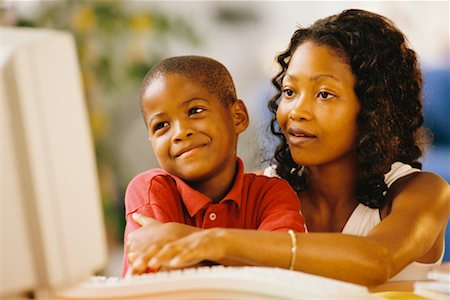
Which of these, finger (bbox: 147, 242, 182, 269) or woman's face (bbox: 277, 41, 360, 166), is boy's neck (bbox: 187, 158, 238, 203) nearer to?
woman's face (bbox: 277, 41, 360, 166)

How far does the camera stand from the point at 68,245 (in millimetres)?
755

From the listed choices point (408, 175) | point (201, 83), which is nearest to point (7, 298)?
point (201, 83)

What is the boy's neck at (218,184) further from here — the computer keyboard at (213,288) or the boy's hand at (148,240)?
the computer keyboard at (213,288)

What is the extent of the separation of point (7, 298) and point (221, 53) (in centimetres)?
326

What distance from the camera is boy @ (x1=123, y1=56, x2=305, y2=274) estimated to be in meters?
1.38

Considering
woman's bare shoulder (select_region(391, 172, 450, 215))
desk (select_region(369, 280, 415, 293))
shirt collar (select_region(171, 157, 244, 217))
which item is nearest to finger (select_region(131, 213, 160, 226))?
shirt collar (select_region(171, 157, 244, 217))

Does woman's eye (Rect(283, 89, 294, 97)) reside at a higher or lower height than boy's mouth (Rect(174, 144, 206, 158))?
higher

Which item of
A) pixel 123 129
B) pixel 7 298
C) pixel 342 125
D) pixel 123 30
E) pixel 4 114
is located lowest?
pixel 7 298

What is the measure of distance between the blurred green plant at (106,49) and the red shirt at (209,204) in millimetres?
1814

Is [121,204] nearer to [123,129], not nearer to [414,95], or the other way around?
[123,129]

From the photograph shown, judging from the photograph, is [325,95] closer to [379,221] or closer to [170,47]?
[379,221]

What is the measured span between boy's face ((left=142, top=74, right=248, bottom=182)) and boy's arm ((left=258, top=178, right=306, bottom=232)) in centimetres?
11

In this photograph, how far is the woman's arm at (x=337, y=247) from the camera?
1.08 m

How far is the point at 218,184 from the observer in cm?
147
